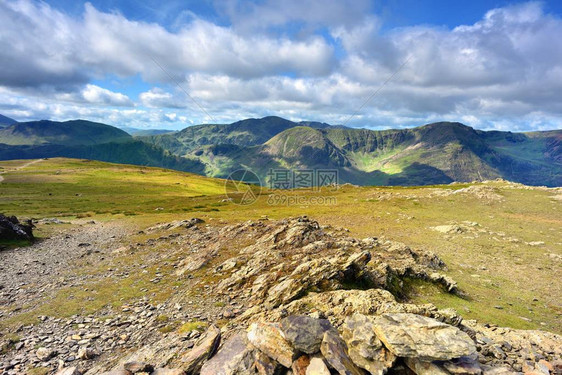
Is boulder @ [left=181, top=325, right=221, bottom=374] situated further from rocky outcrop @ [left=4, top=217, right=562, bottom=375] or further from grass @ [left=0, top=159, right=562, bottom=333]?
grass @ [left=0, top=159, right=562, bottom=333]

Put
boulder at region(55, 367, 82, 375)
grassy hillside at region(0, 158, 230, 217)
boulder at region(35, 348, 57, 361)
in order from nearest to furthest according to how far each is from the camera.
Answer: boulder at region(55, 367, 82, 375) < boulder at region(35, 348, 57, 361) < grassy hillside at region(0, 158, 230, 217)

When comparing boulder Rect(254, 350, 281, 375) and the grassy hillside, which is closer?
boulder Rect(254, 350, 281, 375)

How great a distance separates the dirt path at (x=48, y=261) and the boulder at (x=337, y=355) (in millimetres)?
23710

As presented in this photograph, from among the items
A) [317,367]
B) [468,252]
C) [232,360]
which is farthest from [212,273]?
[468,252]

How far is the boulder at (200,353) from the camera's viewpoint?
1117cm

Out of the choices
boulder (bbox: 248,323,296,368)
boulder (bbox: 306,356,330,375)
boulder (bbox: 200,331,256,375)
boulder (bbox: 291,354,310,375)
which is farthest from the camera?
boulder (bbox: 200,331,256,375)

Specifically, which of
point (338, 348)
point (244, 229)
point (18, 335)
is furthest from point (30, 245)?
point (338, 348)

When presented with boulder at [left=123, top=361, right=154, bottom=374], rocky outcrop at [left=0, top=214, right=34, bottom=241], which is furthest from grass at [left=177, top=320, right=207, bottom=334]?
rocky outcrop at [left=0, top=214, right=34, bottom=241]

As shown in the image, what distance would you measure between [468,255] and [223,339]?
34036mm

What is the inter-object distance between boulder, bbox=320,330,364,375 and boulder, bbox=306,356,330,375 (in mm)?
262

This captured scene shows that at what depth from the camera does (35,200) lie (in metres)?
88.2

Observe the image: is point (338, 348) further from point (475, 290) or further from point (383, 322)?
point (475, 290)

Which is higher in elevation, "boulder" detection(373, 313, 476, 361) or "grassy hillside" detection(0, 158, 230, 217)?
Answer: "boulder" detection(373, 313, 476, 361)

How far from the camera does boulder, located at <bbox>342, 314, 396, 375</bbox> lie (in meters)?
9.57
